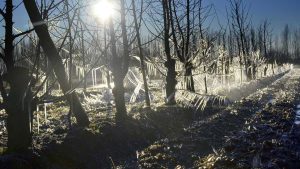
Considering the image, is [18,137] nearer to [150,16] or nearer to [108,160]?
[108,160]

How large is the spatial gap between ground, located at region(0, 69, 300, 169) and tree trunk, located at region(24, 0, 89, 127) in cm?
53

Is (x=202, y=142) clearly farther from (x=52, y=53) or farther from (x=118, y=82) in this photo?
(x=52, y=53)

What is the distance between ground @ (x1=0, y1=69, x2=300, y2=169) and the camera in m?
7.19

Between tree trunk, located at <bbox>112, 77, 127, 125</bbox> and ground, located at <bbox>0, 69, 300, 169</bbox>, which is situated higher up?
tree trunk, located at <bbox>112, 77, 127, 125</bbox>

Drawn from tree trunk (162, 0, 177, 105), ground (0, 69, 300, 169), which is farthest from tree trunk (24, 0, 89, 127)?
tree trunk (162, 0, 177, 105)

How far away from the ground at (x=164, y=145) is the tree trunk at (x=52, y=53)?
1.73ft

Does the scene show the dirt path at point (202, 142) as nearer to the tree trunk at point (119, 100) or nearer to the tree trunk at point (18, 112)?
the tree trunk at point (119, 100)

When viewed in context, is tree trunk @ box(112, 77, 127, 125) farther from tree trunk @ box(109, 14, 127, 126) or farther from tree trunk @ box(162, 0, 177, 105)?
tree trunk @ box(162, 0, 177, 105)

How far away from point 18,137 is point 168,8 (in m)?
11.0

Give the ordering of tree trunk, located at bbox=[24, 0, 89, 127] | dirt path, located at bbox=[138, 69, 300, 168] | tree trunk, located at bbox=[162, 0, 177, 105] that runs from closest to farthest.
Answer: dirt path, located at bbox=[138, 69, 300, 168] → tree trunk, located at bbox=[24, 0, 89, 127] → tree trunk, located at bbox=[162, 0, 177, 105]

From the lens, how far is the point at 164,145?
9375 millimetres

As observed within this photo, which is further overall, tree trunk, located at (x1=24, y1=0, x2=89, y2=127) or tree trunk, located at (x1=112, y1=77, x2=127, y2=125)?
tree trunk, located at (x1=112, y1=77, x2=127, y2=125)

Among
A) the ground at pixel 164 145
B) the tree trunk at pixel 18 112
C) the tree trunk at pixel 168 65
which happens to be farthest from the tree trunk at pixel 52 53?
the tree trunk at pixel 168 65

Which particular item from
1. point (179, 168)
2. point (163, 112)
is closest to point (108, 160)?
point (179, 168)
